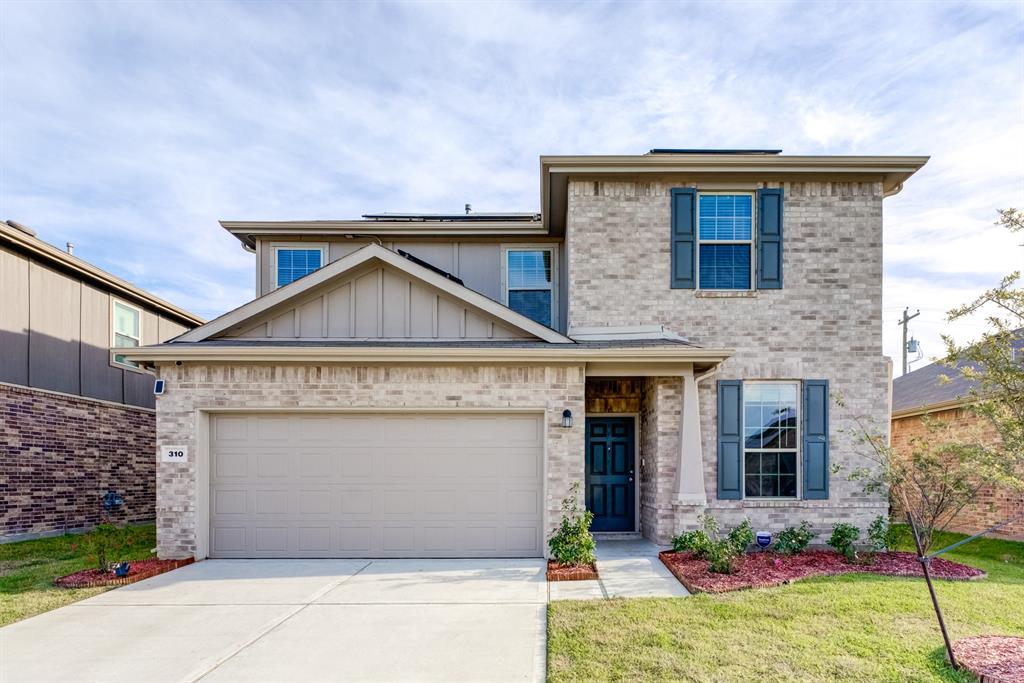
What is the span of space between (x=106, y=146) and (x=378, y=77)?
269 inches

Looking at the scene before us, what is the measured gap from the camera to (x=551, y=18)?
29.9 ft

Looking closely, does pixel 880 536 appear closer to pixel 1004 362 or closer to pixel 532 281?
pixel 1004 362

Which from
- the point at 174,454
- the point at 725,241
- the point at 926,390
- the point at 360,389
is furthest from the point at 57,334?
the point at 926,390

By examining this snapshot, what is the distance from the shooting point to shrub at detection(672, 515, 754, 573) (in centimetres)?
719

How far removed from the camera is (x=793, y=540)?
8500mm

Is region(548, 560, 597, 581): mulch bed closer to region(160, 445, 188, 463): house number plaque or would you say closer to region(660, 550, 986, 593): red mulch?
region(660, 550, 986, 593): red mulch

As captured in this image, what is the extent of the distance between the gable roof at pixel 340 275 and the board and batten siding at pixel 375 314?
0.17m

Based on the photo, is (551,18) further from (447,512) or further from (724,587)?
(724,587)

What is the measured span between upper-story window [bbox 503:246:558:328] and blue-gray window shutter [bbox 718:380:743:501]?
370 centimetres

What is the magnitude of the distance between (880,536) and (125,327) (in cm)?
1604

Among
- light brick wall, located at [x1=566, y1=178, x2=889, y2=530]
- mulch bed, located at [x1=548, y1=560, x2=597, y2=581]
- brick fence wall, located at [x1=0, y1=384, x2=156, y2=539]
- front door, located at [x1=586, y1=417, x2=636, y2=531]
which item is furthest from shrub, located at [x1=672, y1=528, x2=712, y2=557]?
brick fence wall, located at [x1=0, y1=384, x2=156, y2=539]

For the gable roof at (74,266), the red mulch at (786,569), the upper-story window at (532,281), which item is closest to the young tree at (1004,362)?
the red mulch at (786,569)

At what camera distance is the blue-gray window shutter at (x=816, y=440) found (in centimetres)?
906

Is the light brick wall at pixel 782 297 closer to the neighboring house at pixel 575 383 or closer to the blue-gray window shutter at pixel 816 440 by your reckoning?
the neighboring house at pixel 575 383
